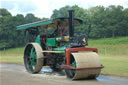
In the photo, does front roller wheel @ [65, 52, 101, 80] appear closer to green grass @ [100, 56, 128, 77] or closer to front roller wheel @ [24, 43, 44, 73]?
green grass @ [100, 56, 128, 77]

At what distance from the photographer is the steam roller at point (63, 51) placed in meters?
Answer: 8.96

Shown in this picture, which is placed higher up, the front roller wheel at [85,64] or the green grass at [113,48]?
the front roller wheel at [85,64]

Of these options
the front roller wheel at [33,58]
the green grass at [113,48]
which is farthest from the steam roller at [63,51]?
the green grass at [113,48]

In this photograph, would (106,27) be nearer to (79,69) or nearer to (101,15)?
(101,15)

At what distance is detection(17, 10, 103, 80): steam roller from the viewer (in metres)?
8.96

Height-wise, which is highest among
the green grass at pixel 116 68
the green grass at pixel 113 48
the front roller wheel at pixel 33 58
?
the front roller wheel at pixel 33 58

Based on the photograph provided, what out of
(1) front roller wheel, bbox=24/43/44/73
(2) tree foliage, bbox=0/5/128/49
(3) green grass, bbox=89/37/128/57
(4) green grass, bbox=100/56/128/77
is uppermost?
(2) tree foliage, bbox=0/5/128/49

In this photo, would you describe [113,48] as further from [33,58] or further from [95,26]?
[95,26]

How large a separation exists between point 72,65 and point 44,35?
3.64 metres

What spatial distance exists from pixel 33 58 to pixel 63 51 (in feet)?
9.43

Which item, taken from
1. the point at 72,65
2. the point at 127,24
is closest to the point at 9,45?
the point at 127,24

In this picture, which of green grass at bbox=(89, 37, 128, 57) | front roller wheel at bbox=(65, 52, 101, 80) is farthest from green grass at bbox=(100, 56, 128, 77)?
green grass at bbox=(89, 37, 128, 57)

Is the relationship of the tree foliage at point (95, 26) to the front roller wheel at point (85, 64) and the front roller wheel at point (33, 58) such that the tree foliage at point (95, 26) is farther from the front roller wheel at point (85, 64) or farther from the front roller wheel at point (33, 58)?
the front roller wheel at point (85, 64)

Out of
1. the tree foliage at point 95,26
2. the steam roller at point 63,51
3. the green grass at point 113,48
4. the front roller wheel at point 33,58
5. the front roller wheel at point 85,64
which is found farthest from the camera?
the tree foliage at point 95,26
